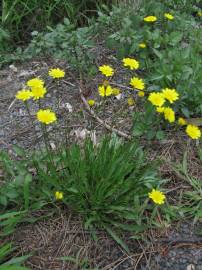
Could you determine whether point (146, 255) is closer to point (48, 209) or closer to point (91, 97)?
point (48, 209)

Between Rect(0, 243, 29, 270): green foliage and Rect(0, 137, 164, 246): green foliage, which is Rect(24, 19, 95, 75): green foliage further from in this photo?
Rect(0, 243, 29, 270): green foliage

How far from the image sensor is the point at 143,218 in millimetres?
2254

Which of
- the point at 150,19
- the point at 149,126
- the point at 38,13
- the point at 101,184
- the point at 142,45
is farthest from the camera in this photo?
the point at 38,13

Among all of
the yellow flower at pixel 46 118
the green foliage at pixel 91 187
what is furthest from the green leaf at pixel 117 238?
the yellow flower at pixel 46 118

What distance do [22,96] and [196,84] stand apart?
1.18 meters

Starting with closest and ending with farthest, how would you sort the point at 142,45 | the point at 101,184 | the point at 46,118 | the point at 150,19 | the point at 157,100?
1. the point at 46,118
2. the point at 101,184
3. the point at 157,100
4. the point at 142,45
5. the point at 150,19

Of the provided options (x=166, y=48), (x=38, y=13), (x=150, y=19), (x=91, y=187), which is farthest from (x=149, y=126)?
(x=38, y=13)

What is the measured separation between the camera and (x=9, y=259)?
6.80 feet

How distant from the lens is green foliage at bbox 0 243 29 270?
1.88 m

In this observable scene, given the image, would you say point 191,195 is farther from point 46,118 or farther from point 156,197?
point 46,118

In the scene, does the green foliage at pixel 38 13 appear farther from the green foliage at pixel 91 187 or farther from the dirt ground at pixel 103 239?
the green foliage at pixel 91 187

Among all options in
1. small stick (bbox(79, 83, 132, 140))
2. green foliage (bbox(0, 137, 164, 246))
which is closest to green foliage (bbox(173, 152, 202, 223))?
green foliage (bbox(0, 137, 164, 246))

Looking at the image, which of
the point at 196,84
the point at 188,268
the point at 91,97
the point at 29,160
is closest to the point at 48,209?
the point at 29,160

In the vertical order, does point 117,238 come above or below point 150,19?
below
